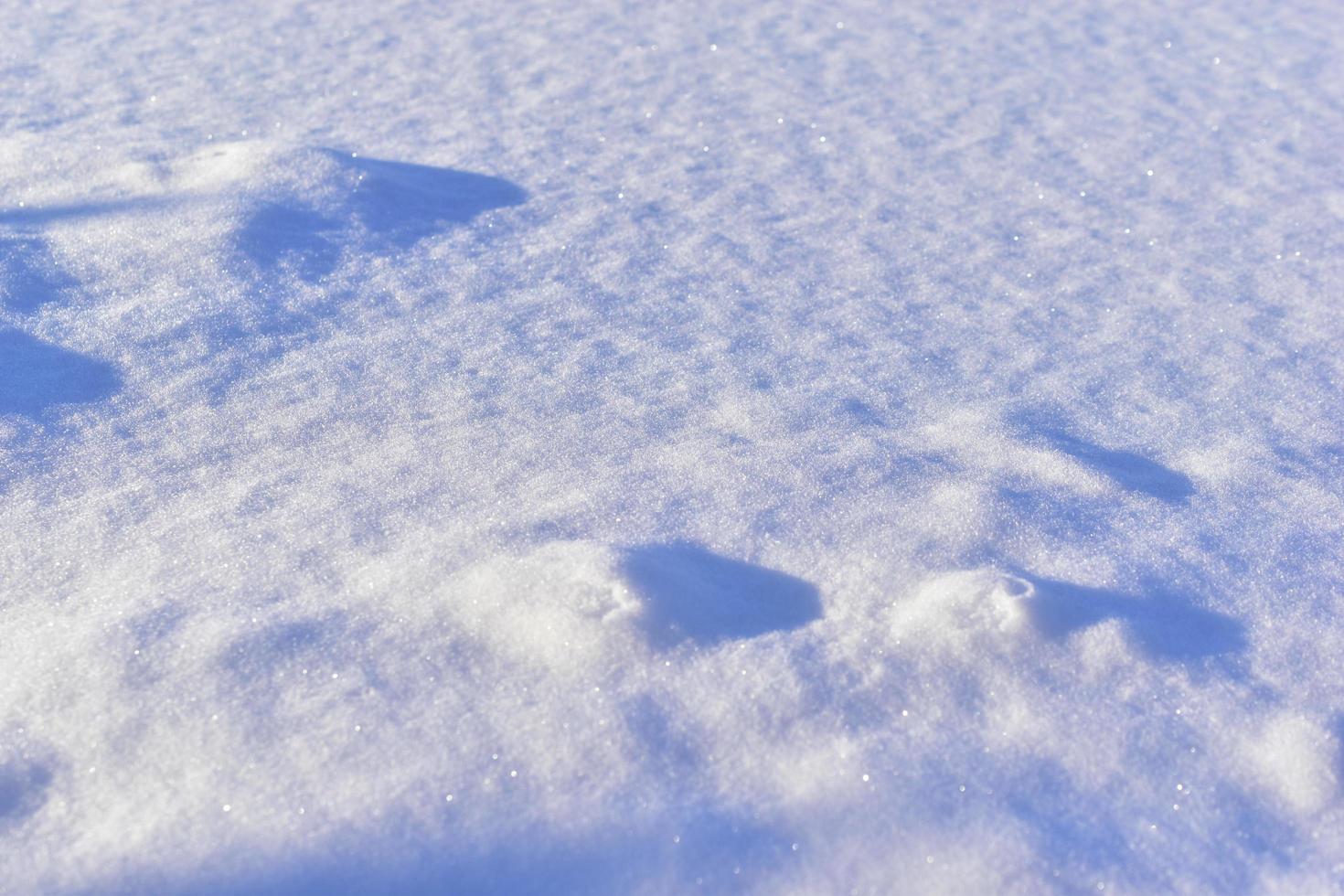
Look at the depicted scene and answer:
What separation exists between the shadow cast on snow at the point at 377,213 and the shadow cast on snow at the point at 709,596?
1.76 m

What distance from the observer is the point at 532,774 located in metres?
1.93

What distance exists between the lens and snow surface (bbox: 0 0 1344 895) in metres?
1.89

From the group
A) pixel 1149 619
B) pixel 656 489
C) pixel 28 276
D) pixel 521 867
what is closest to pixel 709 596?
pixel 656 489

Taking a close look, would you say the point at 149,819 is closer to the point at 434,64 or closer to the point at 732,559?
the point at 732,559

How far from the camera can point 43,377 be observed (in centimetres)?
300

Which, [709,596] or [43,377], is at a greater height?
[43,377]

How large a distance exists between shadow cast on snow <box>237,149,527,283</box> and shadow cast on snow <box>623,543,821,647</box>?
5.78ft

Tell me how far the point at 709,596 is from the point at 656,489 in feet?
1.43

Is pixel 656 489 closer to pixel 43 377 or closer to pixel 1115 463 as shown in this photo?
pixel 1115 463

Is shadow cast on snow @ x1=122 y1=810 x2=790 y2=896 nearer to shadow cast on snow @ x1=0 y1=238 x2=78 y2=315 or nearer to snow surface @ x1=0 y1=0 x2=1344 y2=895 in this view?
snow surface @ x1=0 y1=0 x2=1344 y2=895

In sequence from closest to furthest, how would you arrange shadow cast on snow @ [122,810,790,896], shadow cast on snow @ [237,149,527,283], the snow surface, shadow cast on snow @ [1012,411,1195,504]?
shadow cast on snow @ [122,810,790,896], the snow surface, shadow cast on snow @ [1012,411,1195,504], shadow cast on snow @ [237,149,527,283]

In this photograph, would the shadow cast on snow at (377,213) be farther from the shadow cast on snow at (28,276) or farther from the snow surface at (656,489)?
the shadow cast on snow at (28,276)

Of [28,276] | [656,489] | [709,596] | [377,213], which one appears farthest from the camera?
[377,213]

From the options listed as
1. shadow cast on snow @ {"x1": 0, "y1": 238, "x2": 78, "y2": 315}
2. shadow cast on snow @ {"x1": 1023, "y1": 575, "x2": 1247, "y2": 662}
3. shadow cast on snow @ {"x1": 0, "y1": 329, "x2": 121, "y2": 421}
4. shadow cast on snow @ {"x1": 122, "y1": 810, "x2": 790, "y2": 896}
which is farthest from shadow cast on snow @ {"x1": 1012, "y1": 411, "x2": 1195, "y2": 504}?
shadow cast on snow @ {"x1": 0, "y1": 238, "x2": 78, "y2": 315}
